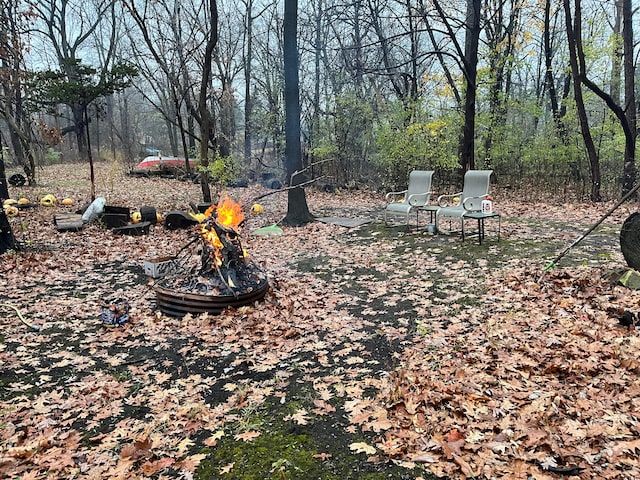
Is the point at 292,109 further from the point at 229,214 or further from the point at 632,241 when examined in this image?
the point at 632,241

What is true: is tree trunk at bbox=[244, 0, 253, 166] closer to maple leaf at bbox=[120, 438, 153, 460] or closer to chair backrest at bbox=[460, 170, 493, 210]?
chair backrest at bbox=[460, 170, 493, 210]

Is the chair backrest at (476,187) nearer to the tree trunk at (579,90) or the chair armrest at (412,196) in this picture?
the chair armrest at (412,196)

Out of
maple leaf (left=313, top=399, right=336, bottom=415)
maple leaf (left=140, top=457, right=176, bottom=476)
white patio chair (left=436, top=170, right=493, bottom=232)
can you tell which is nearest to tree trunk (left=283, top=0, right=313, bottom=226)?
white patio chair (left=436, top=170, right=493, bottom=232)

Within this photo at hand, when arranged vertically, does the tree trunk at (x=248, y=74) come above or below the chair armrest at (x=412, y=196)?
above

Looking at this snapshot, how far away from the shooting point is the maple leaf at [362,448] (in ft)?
7.96

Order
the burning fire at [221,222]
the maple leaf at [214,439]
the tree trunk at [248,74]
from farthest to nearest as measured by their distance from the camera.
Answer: the tree trunk at [248,74]
the burning fire at [221,222]
the maple leaf at [214,439]

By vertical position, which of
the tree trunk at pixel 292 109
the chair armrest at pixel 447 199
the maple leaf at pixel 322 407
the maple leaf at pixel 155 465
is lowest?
the maple leaf at pixel 155 465

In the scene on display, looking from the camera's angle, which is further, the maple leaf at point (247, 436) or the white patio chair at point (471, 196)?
the white patio chair at point (471, 196)

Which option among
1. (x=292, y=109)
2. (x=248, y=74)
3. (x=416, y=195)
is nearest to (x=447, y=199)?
(x=416, y=195)

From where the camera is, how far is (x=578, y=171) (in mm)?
12016

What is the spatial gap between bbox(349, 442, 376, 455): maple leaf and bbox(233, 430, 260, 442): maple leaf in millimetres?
573

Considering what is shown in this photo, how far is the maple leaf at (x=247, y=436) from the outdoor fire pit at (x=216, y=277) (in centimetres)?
207

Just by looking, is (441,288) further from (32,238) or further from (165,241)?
(32,238)

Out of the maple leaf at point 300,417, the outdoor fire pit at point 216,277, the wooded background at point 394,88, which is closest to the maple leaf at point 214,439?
the maple leaf at point 300,417
